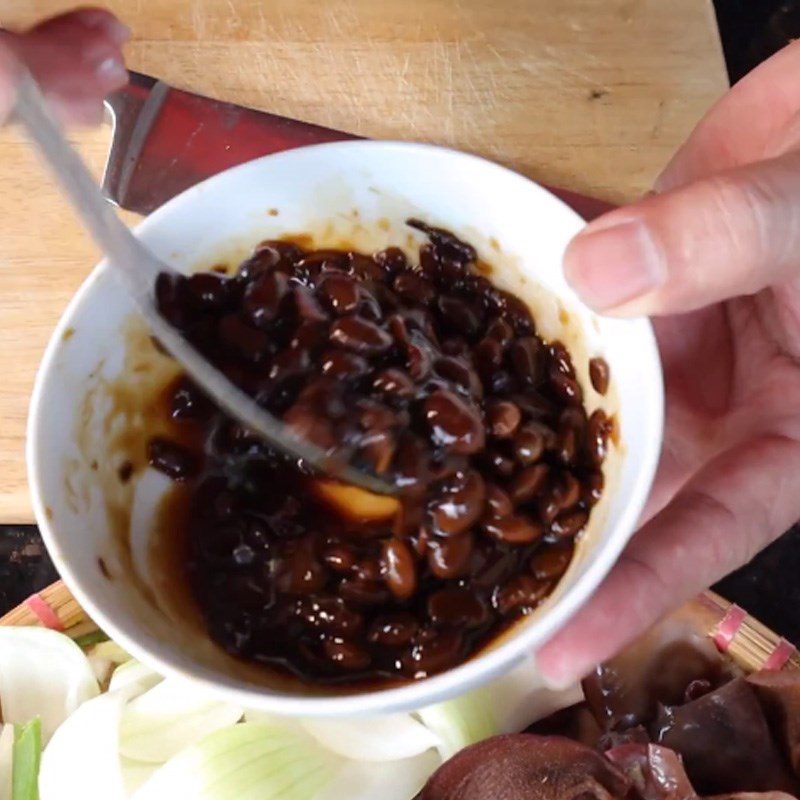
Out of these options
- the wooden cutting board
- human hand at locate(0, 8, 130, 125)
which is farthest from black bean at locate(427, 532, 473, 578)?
the wooden cutting board

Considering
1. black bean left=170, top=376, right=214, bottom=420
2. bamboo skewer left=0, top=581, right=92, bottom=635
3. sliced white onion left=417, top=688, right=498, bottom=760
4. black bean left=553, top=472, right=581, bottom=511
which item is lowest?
bamboo skewer left=0, top=581, right=92, bottom=635

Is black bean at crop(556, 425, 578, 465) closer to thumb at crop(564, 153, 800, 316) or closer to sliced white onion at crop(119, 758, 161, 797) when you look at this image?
thumb at crop(564, 153, 800, 316)

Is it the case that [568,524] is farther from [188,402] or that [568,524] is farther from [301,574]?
[188,402]

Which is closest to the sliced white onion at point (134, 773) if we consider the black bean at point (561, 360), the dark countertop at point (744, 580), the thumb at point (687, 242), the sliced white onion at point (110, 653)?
the sliced white onion at point (110, 653)

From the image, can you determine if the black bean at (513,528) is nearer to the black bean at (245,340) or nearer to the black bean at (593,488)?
the black bean at (593,488)

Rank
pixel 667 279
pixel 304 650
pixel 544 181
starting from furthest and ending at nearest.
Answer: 1. pixel 544 181
2. pixel 304 650
3. pixel 667 279

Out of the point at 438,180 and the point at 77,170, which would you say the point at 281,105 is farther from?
the point at 77,170

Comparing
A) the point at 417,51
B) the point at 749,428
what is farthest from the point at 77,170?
the point at 417,51
